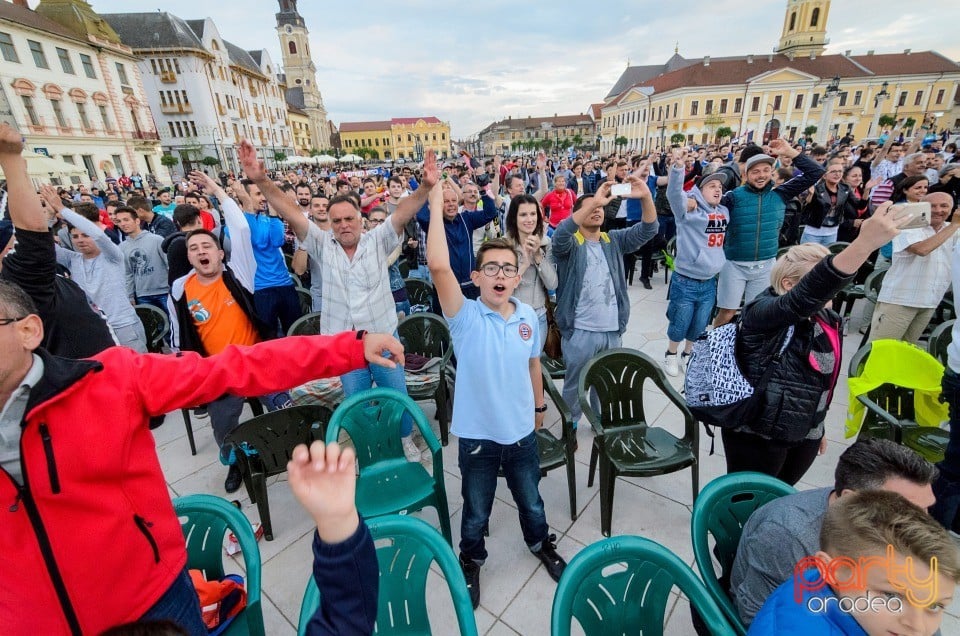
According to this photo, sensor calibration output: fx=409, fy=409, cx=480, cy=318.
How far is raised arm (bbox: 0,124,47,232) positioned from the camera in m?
1.90

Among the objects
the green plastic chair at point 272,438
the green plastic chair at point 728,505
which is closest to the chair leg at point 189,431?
the green plastic chair at point 272,438

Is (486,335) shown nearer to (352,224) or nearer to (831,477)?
Result: (352,224)

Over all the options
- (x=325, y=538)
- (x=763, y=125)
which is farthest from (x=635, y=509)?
(x=763, y=125)

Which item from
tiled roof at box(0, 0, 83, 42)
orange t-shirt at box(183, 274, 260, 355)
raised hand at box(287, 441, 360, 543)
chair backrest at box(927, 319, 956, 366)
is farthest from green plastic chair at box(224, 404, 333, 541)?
tiled roof at box(0, 0, 83, 42)

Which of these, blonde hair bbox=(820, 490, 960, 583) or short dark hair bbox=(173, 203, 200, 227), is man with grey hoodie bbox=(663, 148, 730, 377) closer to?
blonde hair bbox=(820, 490, 960, 583)

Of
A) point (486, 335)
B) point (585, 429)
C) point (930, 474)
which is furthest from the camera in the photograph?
point (585, 429)

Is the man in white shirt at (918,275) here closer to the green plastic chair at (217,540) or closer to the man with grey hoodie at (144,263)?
the green plastic chair at (217,540)

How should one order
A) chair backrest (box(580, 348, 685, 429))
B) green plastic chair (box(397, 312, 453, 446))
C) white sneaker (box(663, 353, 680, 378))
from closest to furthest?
chair backrest (box(580, 348, 685, 429)), green plastic chair (box(397, 312, 453, 446)), white sneaker (box(663, 353, 680, 378))

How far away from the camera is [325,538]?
35.6 inches

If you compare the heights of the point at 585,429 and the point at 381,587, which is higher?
the point at 381,587

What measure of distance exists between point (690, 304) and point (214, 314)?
16.0 ft

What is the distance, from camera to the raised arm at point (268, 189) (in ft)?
9.09

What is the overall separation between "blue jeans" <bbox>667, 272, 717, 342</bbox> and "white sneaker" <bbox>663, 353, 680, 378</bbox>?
0.88 ft

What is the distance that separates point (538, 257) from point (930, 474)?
2593 millimetres
